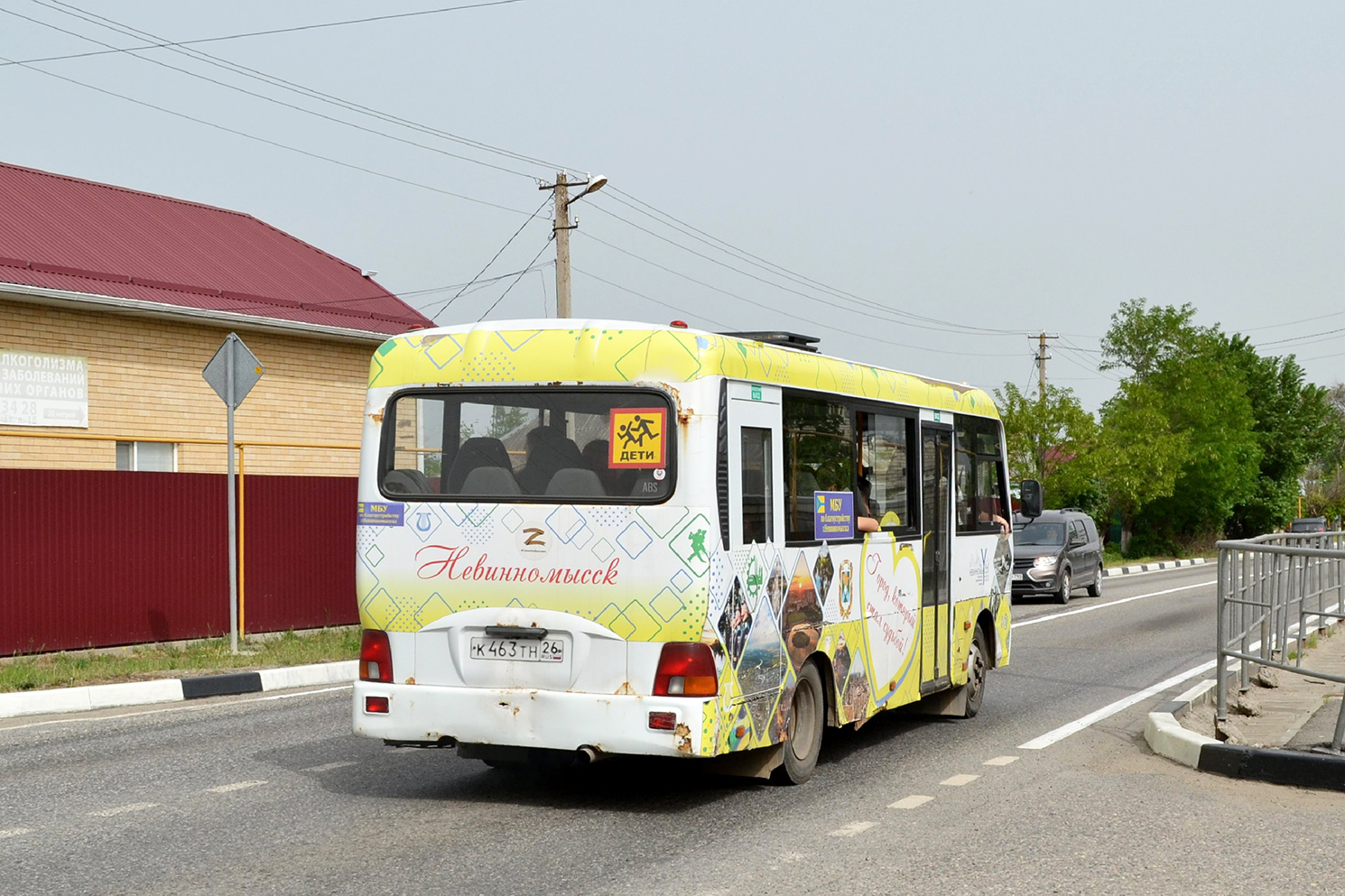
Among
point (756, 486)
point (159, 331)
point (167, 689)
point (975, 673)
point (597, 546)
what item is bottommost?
point (167, 689)

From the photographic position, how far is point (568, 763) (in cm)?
748

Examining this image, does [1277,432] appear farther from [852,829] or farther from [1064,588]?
[852,829]

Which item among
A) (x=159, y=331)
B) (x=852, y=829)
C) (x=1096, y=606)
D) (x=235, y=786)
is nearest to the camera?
(x=852, y=829)

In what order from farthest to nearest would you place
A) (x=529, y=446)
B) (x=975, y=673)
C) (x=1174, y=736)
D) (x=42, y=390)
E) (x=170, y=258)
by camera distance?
(x=170, y=258) → (x=42, y=390) → (x=975, y=673) → (x=1174, y=736) → (x=529, y=446)

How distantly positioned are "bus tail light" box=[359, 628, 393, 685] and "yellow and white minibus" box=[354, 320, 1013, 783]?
0.01 metres

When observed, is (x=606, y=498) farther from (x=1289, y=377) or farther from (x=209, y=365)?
(x=1289, y=377)

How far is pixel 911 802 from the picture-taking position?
7891 millimetres

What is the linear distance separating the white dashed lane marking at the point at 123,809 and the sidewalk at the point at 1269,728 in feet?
19.7

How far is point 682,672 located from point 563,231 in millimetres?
19846

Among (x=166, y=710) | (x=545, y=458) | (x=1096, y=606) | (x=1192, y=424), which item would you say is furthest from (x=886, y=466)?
(x=1192, y=424)

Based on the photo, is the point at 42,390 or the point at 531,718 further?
the point at 42,390

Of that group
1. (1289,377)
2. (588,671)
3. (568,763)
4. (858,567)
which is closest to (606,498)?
(588,671)

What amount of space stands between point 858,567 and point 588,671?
2.42 meters

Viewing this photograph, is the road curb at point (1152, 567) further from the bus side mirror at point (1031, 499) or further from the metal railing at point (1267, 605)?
the metal railing at point (1267, 605)
